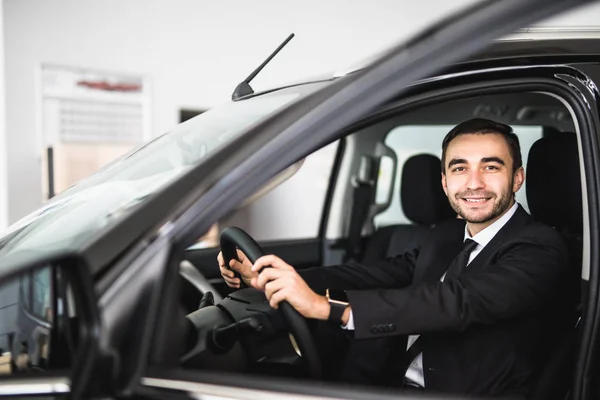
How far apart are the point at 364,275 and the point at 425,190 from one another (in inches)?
31.5

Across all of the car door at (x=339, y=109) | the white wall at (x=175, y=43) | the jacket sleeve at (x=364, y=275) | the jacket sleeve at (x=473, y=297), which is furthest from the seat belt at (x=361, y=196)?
the car door at (x=339, y=109)

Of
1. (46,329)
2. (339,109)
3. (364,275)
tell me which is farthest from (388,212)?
(46,329)

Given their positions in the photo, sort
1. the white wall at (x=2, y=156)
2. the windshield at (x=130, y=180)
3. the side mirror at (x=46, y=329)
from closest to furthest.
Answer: the side mirror at (x=46, y=329) → the windshield at (x=130, y=180) → the white wall at (x=2, y=156)

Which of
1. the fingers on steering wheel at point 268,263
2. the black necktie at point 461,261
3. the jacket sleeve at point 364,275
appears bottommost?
the jacket sleeve at point 364,275

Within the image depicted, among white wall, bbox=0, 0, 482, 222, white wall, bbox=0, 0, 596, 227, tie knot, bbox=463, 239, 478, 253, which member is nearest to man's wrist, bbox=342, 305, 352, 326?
tie knot, bbox=463, 239, 478, 253

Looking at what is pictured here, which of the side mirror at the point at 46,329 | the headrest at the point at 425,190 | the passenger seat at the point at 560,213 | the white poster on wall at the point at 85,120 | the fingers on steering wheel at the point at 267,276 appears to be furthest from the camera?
the white poster on wall at the point at 85,120

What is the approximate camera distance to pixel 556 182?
5.76 ft

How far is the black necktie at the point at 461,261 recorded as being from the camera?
5.23 feet

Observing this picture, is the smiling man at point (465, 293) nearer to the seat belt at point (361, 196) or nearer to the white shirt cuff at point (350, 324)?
the white shirt cuff at point (350, 324)

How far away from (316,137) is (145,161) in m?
0.55

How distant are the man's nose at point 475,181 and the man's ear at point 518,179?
104 millimetres

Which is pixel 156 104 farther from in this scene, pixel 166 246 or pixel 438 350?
pixel 166 246

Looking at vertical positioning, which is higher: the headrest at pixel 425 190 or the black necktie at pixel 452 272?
the headrest at pixel 425 190

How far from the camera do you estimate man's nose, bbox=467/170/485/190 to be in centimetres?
161
